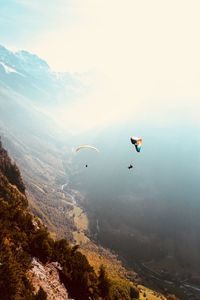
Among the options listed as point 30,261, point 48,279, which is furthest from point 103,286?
point 30,261

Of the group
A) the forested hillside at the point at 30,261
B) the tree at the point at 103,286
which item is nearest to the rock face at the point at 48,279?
the forested hillside at the point at 30,261

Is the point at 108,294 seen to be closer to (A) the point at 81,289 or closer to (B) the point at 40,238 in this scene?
(A) the point at 81,289

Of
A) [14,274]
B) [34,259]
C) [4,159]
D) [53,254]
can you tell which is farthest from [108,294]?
[4,159]

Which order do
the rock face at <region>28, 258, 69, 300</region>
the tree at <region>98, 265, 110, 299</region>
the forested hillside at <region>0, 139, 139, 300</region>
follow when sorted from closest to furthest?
the forested hillside at <region>0, 139, 139, 300</region>
the rock face at <region>28, 258, 69, 300</region>
the tree at <region>98, 265, 110, 299</region>

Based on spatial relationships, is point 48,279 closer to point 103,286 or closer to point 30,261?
point 30,261

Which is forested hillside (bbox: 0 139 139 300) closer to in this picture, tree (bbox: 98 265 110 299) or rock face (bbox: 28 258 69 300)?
tree (bbox: 98 265 110 299)

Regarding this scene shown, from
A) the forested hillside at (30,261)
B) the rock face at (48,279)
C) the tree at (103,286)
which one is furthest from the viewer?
the tree at (103,286)

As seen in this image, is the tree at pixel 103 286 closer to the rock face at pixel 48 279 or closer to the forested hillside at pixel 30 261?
the forested hillside at pixel 30 261

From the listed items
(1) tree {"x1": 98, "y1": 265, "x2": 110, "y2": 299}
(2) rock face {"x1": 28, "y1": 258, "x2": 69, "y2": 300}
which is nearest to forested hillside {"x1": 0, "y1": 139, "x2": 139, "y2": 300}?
(1) tree {"x1": 98, "y1": 265, "x2": 110, "y2": 299}

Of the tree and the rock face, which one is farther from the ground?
the tree
